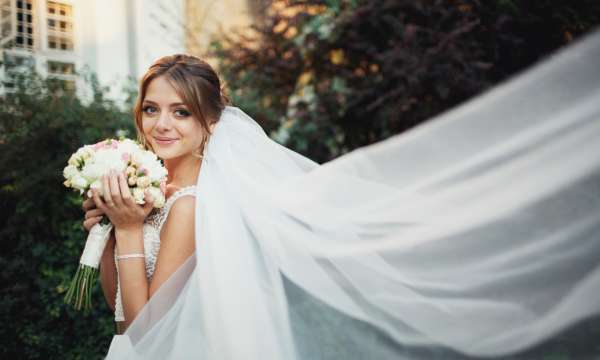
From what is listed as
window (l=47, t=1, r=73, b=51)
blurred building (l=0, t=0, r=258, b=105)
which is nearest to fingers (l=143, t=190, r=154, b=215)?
blurred building (l=0, t=0, r=258, b=105)

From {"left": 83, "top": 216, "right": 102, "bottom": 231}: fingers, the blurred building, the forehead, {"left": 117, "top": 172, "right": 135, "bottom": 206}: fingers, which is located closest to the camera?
{"left": 117, "top": 172, "right": 135, "bottom": 206}: fingers

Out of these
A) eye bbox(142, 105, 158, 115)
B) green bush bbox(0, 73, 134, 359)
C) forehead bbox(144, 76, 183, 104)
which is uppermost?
forehead bbox(144, 76, 183, 104)

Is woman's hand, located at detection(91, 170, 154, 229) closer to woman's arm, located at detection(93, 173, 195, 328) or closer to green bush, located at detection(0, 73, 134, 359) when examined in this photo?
woman's arm, located at detection(93, 173, 195, 328)

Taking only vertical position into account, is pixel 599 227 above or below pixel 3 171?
below

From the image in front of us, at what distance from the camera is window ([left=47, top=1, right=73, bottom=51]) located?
20.1 ft

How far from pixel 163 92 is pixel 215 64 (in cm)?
556

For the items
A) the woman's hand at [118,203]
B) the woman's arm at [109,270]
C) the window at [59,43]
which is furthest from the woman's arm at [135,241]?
the window at [59,43]

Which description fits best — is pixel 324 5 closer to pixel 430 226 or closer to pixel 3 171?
pixel 3 171

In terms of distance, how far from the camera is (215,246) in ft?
6.09

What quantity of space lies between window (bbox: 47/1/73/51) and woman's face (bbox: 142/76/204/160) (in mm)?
4636

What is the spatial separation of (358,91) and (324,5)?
4.18ft

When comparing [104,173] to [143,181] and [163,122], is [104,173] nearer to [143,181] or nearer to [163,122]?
[143,181]

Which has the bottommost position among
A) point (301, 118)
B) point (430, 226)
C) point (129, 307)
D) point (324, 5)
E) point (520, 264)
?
point (129, 307)

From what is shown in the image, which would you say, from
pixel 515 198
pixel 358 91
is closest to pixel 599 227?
pixel 515 198
